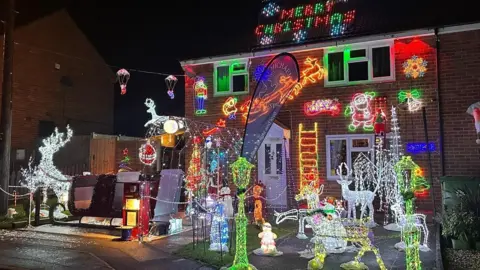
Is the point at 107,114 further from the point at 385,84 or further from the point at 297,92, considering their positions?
the point at 385,84

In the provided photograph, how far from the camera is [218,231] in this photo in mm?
8484

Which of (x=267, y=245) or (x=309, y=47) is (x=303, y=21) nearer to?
(x=309, y=47)

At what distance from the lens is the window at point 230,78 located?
1477cm

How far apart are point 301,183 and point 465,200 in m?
5.80

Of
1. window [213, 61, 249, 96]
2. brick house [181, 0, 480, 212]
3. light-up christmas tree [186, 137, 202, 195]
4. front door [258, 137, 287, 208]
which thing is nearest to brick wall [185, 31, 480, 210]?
brick house [181, 0, 480, 212]

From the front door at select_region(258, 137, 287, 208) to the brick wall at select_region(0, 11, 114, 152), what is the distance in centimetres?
1197

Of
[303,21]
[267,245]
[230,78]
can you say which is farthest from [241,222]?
[303,21]

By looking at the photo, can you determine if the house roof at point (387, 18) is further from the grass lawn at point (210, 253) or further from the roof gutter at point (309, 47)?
the grass lawn at point (210, 253)

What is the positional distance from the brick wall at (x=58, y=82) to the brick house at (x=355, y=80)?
9.24 metres

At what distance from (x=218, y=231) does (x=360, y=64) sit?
755cm

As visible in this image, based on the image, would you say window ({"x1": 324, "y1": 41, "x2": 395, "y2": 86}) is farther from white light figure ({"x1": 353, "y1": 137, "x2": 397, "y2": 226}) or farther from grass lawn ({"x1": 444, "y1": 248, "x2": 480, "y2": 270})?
grass lawn ({"x1": 444, "y1": 248, "x2": 480, "y2": 270})

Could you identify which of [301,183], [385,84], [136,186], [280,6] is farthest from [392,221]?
[280,6]

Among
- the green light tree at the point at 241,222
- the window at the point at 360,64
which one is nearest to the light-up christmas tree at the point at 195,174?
the window at the point at 360,64

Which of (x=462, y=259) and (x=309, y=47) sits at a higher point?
(x=309, y=47)
